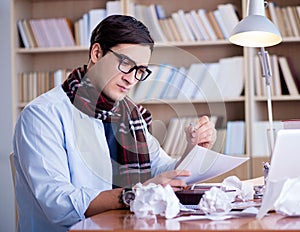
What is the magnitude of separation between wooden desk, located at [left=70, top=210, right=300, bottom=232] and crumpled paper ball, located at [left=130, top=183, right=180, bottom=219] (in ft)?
0.06

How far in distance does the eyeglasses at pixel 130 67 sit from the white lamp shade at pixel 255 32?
0.43 metres

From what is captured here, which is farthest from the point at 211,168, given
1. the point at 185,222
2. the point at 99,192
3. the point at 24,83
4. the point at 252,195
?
the point at 24,83

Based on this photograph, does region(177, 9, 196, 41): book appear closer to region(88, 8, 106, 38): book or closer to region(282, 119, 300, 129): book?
region(88, 8, 106, 38): book

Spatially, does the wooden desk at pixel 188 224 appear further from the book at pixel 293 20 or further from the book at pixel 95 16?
the book at pixel 95 16

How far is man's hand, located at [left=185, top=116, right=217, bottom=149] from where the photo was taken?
1808 millimetres

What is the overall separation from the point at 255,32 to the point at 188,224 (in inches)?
37.2

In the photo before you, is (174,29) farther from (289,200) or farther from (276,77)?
(289,200)

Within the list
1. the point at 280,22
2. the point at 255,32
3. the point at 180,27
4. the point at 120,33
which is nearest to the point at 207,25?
the point at 180,27

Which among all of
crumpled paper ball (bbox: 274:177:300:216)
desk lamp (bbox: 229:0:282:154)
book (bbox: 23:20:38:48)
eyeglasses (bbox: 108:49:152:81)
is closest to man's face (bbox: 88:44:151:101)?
eyeglasses (bbox: 108:49:152:81)

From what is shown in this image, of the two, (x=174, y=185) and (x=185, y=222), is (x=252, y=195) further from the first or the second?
(x=185, y=222)

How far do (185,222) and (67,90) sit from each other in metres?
0.81

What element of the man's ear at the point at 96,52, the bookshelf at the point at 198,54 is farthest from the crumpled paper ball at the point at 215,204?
the bookshelf at the point at 198,54

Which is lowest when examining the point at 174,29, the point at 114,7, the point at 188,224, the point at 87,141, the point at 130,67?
the point at 188,224

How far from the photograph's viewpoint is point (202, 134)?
5.94ft
